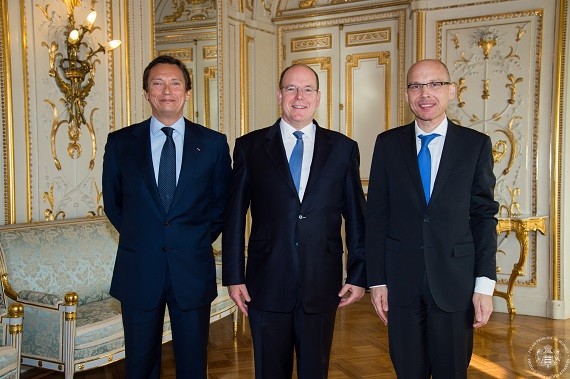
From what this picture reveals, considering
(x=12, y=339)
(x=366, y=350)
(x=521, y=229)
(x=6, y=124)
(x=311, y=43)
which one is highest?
(x=311, y=43)

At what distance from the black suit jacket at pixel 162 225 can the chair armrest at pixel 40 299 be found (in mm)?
916

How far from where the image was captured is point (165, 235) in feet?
6.57

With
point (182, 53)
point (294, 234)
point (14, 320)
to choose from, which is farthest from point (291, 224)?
point (182, 53)

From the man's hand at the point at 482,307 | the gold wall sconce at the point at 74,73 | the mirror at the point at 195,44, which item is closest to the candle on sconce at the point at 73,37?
the gold wall sconce at the point at 74,73

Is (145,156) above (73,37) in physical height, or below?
below

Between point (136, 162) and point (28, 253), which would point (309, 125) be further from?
point (28, 253)

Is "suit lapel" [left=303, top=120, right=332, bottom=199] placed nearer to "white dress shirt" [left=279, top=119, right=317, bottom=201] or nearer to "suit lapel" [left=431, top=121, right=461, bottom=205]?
"white dress shirt" [left=279, top=119, right=317, bottom=201]

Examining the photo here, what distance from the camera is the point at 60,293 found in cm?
334

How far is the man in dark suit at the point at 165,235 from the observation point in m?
2.01

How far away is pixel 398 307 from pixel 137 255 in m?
0.89

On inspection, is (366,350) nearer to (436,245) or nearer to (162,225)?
(436,245)

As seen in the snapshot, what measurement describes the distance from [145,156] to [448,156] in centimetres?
103

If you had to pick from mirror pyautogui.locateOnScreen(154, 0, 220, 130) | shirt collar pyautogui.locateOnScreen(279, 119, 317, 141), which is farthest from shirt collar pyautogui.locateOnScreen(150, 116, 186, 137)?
mirror pyautogui.locateOnScreen(154, 0, 220, 130)

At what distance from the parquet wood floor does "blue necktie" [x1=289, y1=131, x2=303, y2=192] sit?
166 cm
